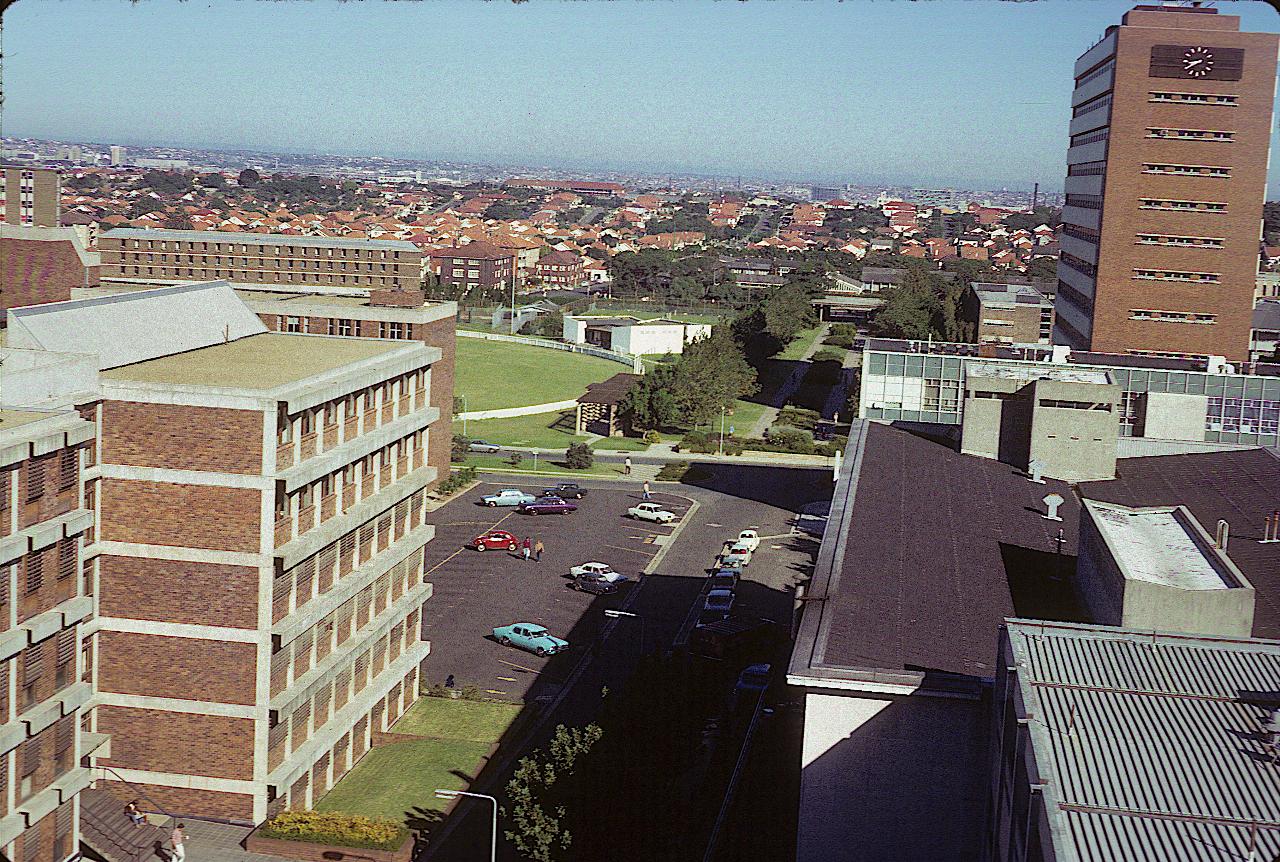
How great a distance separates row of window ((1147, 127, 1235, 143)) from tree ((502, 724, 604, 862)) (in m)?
46.7

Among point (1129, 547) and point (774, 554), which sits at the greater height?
A: point (1129, 547)

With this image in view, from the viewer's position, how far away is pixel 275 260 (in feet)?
218

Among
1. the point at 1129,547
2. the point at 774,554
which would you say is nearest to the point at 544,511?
the point at 774,554

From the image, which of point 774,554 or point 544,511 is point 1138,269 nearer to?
point 774,554

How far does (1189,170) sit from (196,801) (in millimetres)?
51886

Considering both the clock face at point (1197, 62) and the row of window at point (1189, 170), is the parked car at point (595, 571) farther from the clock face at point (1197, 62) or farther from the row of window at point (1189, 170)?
the clock face at point (1197, 62)

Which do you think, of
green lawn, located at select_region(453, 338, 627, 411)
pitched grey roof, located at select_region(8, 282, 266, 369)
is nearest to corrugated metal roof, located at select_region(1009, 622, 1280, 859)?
pitched grey roof, located at select_region(8, 282, 266, 369)

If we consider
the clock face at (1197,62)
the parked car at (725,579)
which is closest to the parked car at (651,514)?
the parked car at (725,579)

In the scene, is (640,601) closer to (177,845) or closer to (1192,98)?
(177,845)

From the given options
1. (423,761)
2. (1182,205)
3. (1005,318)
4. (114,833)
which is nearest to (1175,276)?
(1182,205)

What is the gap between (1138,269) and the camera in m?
62.9

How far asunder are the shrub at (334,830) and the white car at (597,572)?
1977 centimetres

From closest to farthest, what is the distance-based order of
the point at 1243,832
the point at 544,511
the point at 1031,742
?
the point at 1243,832 → the point at 1031,742 → the point at 544,511

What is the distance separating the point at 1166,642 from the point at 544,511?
3971 cm
